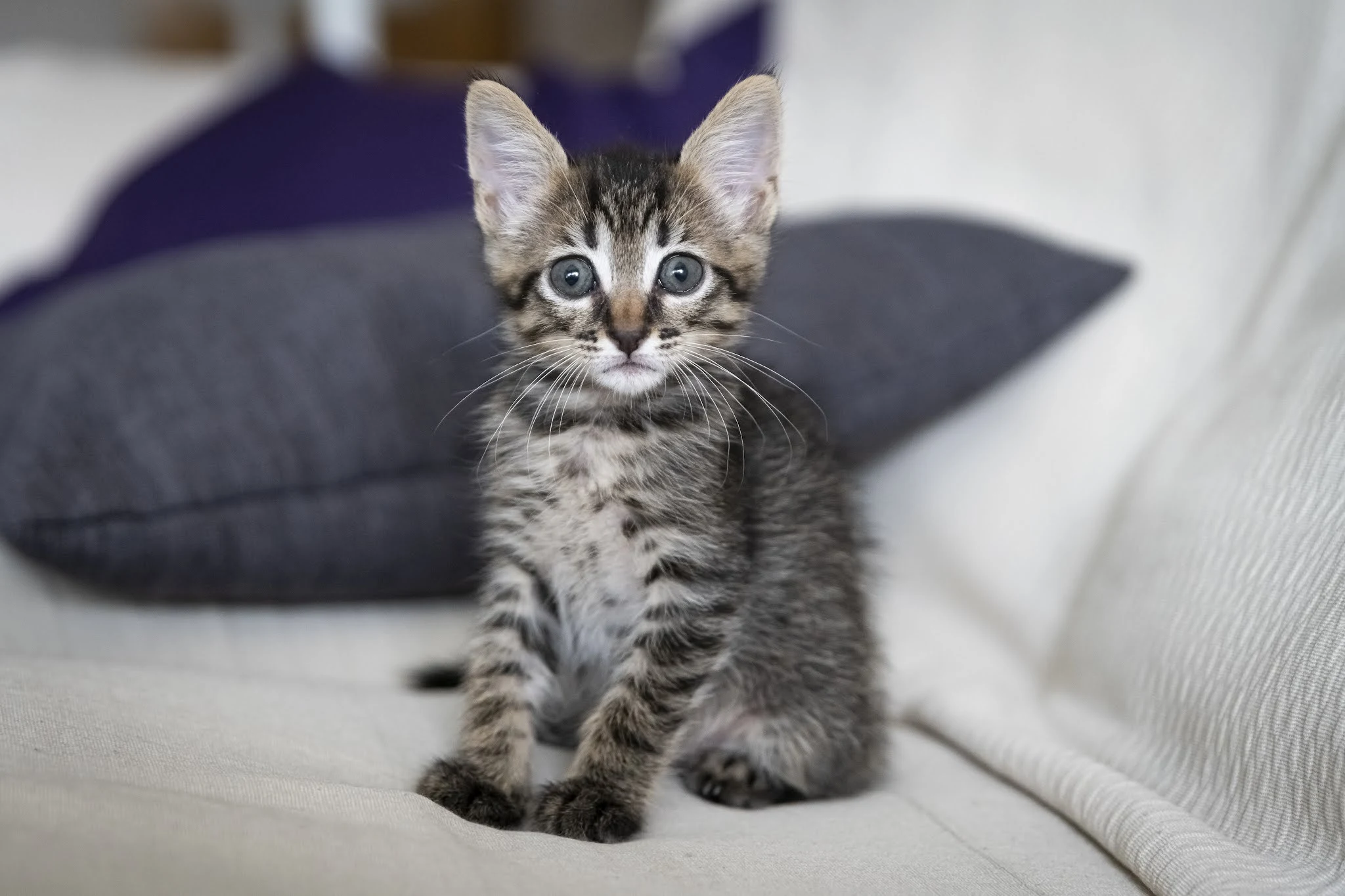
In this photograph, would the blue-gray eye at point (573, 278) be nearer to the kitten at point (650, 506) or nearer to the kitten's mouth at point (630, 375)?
the kitten at point (650, 506)

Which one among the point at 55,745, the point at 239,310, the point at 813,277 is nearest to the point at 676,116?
the point at 813,277

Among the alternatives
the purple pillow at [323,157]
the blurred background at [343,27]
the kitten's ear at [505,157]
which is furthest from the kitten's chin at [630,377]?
the blurred background at [343,27]

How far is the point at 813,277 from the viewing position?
5.61 feet

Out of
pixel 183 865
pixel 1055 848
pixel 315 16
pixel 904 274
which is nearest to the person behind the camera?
pixel 183 865

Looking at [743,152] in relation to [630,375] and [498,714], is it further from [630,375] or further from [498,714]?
[498,714]

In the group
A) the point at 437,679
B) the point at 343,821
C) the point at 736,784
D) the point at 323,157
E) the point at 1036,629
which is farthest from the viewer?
the point at 323,157

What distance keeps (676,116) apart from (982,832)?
6.00ft

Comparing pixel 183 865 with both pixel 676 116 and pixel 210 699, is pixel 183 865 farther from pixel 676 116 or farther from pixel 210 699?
pixel 676 116

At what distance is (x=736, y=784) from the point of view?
126 centimetres

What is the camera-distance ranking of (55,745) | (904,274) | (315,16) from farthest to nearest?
(315,16) → (904,274) → (55,745)

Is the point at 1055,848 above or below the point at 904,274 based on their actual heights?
below

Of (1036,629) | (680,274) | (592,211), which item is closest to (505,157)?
(592,211)

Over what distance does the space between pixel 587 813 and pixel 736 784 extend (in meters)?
0.26

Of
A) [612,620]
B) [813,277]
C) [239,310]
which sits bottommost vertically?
[612,620]
